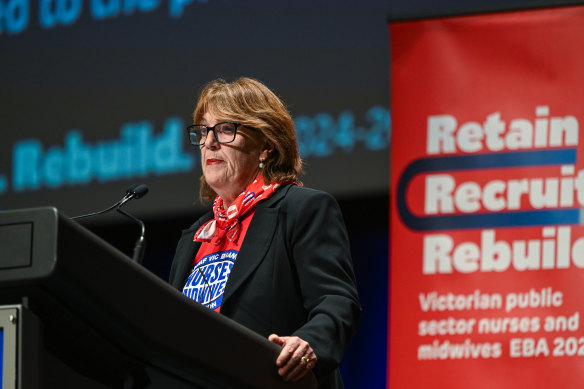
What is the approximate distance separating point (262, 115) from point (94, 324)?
0.82m

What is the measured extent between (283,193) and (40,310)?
0.74 m

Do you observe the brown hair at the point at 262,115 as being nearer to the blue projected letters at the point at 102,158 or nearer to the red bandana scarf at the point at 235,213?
the red bandana scarf at the point at 235,213

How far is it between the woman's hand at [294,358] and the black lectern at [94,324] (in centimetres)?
6

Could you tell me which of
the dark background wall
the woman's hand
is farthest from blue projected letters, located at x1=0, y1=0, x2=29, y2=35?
the woman's hand

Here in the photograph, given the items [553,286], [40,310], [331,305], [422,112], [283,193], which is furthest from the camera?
[422,112]

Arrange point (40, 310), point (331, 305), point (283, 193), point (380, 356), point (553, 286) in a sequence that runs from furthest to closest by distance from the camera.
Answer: point (380, 356) < point (553, 286) < point (283, 193) < point (331, 305) < point (40, 310)

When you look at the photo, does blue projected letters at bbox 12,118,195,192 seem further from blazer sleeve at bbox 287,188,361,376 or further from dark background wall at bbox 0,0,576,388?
blazer sleeve at bbox 287,188,361,376

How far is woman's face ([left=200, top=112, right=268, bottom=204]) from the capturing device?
1714mm

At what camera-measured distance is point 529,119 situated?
2.89m

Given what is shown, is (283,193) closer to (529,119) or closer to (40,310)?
(40,310)

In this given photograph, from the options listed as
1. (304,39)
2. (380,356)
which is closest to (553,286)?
(380,356)

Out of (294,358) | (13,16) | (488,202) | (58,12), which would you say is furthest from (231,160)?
(13,16)

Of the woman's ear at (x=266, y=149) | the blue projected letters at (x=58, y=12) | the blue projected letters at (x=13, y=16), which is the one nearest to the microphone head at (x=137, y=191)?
the woman's ear at (x=266, y=149)

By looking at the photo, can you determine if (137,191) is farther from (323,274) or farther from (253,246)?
(323,274)
